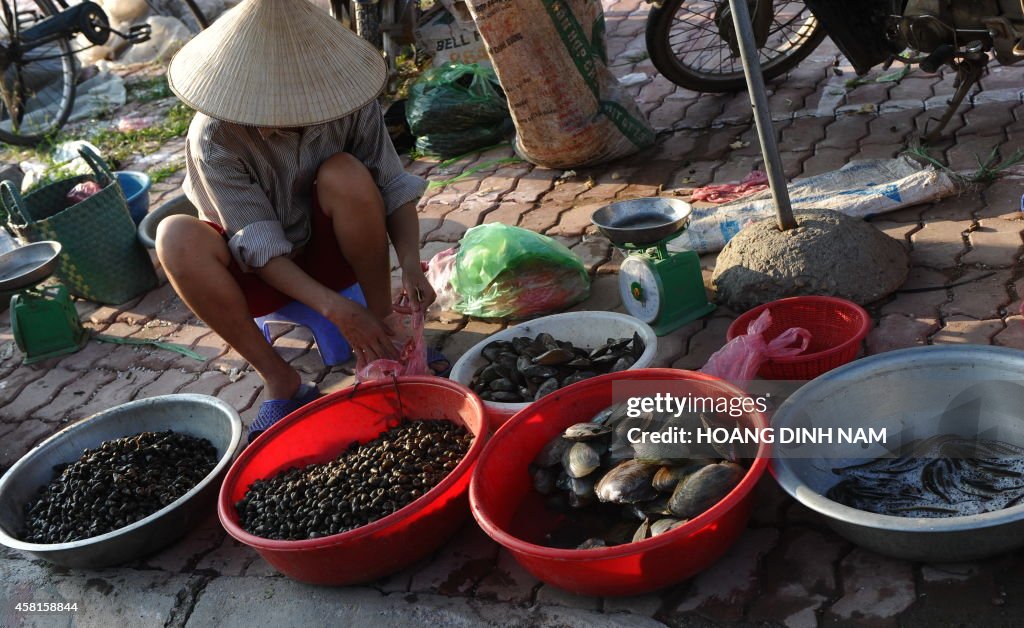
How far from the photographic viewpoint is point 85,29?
6.48 meters

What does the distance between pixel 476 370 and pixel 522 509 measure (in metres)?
0.53

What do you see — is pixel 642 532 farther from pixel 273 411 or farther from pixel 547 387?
pixel 273 411

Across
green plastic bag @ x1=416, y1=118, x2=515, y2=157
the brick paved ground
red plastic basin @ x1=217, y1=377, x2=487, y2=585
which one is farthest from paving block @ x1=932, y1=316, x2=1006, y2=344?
green plastic bag @ x1=416, y1=118, x2=515, y2=157

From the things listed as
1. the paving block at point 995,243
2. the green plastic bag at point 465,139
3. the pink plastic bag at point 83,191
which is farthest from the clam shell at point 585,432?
the pink plastic bag at point 83,191

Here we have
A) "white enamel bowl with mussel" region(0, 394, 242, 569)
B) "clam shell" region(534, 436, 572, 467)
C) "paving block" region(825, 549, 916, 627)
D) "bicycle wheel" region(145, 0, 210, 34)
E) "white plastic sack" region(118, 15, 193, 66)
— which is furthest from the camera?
"bicycle wheel" region(145, 0, 210, 34)

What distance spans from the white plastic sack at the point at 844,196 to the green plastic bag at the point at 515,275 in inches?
16.9

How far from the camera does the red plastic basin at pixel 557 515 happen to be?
1784mm

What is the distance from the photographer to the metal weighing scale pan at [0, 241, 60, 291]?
3418mm

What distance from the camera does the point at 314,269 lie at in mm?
2834

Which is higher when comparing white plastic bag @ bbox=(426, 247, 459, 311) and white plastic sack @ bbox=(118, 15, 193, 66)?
white plastic sack @ bbox=(118, 15, 193, 66)

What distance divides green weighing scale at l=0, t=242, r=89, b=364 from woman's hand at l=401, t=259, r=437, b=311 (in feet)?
5.50

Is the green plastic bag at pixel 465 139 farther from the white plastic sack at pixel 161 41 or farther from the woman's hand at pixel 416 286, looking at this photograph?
the white plastic sack at pixel 161 41

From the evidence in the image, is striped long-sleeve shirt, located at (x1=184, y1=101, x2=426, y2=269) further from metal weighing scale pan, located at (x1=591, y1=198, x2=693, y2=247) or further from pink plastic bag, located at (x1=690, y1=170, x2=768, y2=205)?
pink plastic bag, located at (x1=690, y1=170, x2=768, y2=205)

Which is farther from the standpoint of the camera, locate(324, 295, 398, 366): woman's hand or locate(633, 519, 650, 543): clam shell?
locate(324, 295, 398, 366): woman's hand
